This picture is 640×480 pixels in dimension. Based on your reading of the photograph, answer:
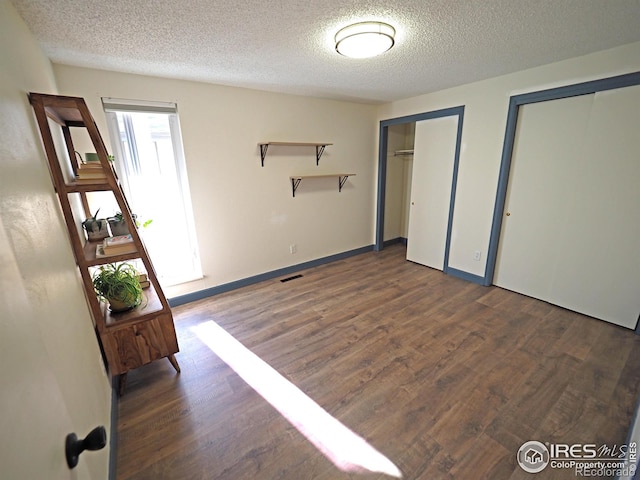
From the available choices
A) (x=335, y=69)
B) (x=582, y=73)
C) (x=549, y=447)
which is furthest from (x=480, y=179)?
(x=549, y=447)

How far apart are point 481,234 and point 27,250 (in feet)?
12.3

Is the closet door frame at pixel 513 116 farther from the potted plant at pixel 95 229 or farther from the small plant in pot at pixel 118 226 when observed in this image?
the potted plant at pixel 95 229

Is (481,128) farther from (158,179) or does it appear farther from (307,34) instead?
(158,179)

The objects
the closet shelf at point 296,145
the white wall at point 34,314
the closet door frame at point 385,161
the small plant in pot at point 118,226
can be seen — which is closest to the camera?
the white wall at point 34,314

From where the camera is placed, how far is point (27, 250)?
2.77ft

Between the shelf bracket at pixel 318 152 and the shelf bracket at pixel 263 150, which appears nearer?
the shelf bracket at pixel 263 150

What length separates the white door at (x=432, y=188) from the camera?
3477mm

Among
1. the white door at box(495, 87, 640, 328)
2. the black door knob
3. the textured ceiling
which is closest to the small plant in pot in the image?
the textured ceiling

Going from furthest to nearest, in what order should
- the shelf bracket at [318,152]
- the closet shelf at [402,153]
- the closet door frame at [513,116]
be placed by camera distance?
1. the closet shelf at [402,153]
2. the shelf bracket at [318,152]
3. the closet door frame at [513,116]

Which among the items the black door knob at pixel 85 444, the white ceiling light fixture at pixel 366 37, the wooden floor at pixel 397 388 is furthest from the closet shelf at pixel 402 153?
the black door knob at pixel 85 444

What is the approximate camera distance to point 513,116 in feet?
9.14

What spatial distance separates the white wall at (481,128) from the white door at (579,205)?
182mm

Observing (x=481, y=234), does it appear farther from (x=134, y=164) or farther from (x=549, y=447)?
(x=134, y=164)

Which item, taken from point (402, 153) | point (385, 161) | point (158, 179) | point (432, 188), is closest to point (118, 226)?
point (158, 179)
